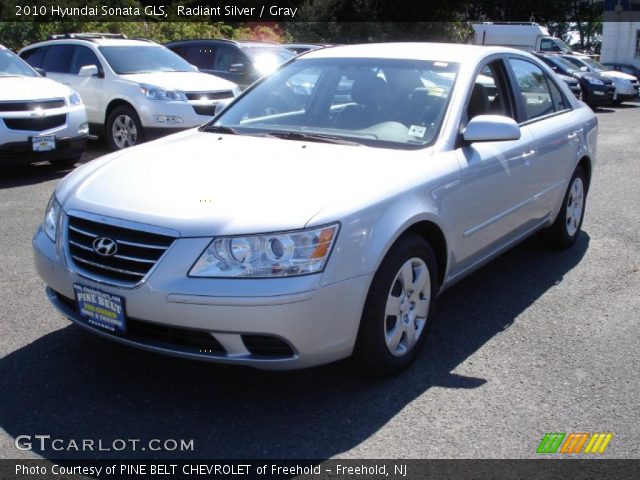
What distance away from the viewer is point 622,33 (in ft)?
122

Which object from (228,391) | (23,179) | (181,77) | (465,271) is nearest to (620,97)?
(181,77)

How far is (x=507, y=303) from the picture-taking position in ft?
17.1

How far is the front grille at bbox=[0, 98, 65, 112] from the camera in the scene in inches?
349

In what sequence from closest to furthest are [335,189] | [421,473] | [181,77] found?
[421,473]
[335,189]
[181,77]

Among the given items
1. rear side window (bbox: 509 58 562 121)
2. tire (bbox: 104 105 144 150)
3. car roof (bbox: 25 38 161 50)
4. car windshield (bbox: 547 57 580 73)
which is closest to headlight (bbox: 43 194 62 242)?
rear side window (bbox: 509 58 562 121)

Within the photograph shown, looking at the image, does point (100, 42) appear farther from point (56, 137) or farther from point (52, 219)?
point (52, 219)

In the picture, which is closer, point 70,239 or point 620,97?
point 70,239

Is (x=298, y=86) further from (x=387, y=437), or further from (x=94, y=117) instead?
(x=94, y=117)

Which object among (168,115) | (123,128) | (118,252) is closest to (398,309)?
(118,252)

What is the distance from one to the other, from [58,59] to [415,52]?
873 cm

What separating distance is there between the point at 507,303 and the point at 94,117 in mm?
8212

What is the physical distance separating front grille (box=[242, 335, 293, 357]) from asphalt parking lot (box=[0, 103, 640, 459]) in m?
0.34

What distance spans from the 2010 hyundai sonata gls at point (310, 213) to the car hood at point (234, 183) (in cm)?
1

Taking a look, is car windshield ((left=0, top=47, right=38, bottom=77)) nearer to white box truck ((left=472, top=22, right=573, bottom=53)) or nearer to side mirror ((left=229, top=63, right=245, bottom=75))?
side mirror ((left=229, top=63, right=245, bottom=75))
